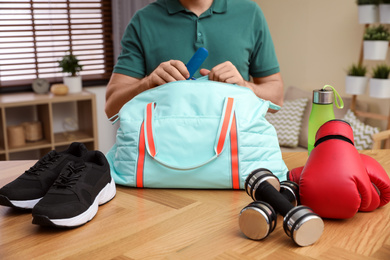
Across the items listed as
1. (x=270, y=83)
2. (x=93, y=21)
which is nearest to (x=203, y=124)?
(x=270, y=83)

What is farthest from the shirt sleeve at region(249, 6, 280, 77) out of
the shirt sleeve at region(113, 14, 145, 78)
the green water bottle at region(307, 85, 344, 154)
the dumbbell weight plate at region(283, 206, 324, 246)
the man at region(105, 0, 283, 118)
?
the dumbbell weight plate at region(283, 206, 324, 246)

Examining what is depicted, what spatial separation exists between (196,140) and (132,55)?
0.64m

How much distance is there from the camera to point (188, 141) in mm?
1040

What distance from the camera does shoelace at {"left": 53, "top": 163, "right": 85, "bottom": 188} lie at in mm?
896

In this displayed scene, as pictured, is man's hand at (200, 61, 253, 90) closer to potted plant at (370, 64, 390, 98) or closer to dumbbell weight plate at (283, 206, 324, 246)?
dumbbell weight plate at (283, 206, 324, 246)

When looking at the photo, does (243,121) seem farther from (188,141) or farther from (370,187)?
(370,187)

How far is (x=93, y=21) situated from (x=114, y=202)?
3.43 meters

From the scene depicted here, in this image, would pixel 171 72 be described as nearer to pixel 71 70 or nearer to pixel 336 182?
pixel 336 182

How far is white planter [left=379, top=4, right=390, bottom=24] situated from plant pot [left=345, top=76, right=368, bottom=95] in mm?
399

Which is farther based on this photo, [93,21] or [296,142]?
[93,21]

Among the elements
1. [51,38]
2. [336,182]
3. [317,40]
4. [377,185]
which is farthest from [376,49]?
[51,38]

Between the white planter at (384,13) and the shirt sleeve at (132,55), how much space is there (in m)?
2.00

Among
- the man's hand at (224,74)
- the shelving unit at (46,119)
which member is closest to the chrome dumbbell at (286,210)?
the man's hand at (224,74)

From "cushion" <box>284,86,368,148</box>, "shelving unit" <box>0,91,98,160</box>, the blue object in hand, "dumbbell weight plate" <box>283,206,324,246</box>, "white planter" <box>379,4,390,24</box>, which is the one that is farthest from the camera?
"shelving unit" <box>0,91,98,160</box>
